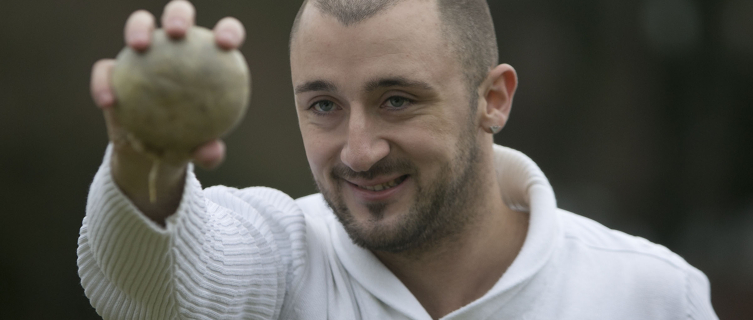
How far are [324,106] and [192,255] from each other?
56 cm

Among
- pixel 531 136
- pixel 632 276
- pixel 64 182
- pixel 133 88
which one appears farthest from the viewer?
pixel 531 136

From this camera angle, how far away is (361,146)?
1.77 metres

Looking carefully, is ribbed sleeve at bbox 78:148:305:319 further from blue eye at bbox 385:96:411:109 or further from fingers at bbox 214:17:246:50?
blue eye at bbox 385:96:411:109

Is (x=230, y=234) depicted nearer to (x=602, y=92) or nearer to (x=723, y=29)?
(x=602, y=92)

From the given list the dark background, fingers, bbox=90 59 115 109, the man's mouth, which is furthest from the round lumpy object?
the dark background

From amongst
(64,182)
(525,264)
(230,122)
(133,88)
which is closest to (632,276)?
(525,264)

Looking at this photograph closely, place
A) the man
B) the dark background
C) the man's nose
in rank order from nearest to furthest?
the man, the man's nose, the dark background

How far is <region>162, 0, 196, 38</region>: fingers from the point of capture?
118 centimetres

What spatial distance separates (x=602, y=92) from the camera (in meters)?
5.57

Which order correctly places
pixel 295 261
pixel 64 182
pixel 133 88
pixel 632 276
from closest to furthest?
pixel 133 88 < pixel 295 261 < pixel 632 276 < pixel 64 182

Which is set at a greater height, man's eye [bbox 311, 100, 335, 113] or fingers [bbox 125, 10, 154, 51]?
fingers [bbox 125, 10, 154, 51]

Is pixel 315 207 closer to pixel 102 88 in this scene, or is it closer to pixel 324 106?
pixel 324 106

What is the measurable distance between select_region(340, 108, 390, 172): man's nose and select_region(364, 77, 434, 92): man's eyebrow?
0.24 ft

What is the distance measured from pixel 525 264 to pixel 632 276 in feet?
1.06
